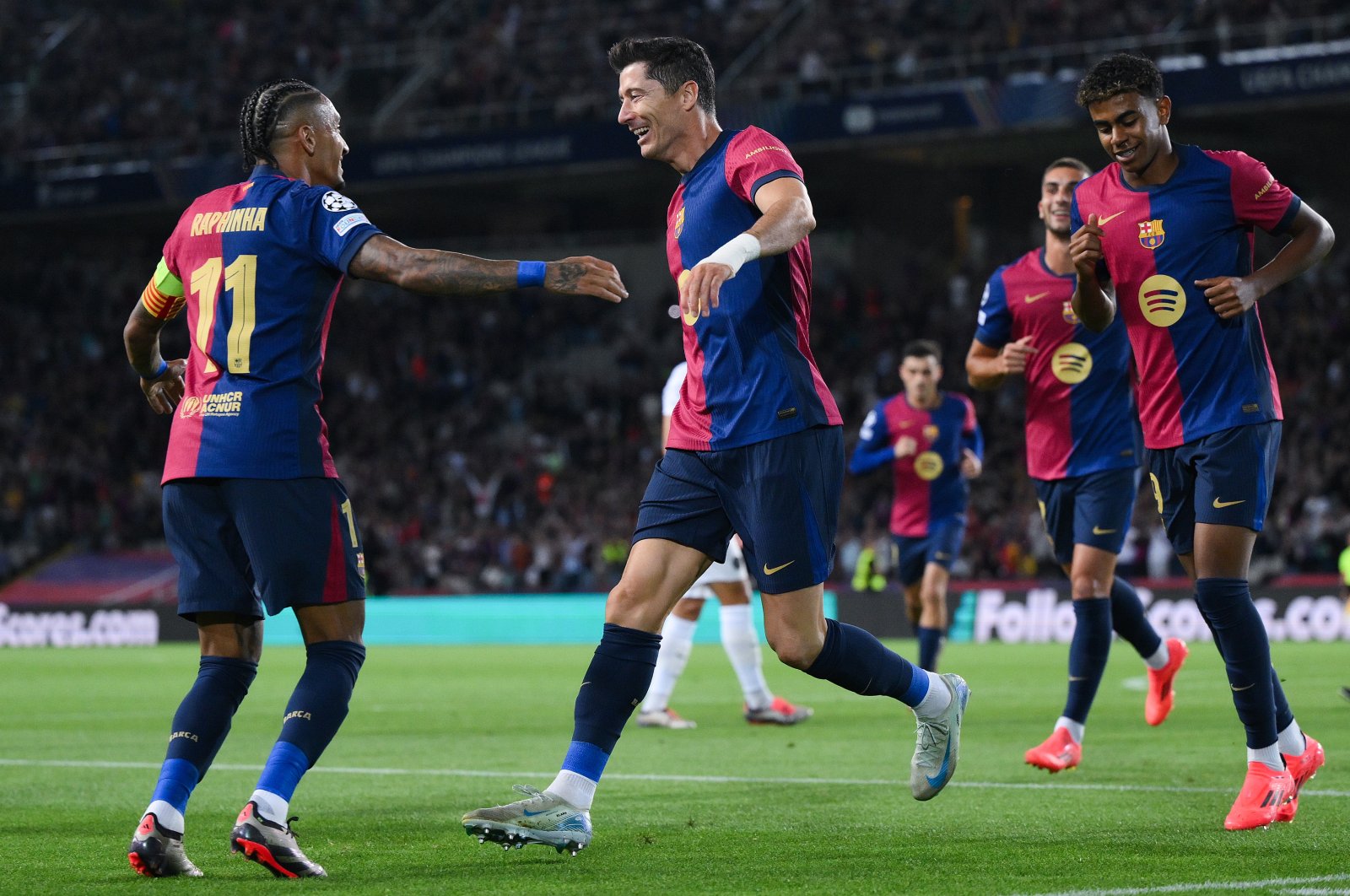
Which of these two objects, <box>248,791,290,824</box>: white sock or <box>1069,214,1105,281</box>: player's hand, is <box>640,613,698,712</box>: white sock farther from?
<box>248,791,290,824</box>: white sock

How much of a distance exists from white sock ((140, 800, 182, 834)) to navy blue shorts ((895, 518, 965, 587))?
8340mm

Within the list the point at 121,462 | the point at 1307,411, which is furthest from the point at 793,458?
the point at 121,462

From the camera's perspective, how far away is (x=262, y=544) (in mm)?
4906

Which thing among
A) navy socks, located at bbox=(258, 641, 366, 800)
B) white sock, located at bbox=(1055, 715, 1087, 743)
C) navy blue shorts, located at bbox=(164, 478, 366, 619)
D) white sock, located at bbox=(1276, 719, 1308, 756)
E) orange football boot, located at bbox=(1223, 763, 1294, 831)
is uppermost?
navy blue shorts, located at bbox=(164, 478, 366, 619)

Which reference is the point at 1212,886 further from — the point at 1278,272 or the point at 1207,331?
the point at 1278,272

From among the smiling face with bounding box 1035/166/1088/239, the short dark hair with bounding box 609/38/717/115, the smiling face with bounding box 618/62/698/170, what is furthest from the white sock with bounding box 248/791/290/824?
the smiling face with bounding box 1035/166/1088/239

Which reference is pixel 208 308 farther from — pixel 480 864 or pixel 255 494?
pixel 480 864

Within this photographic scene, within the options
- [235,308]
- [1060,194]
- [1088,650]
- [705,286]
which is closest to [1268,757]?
[1088,650]

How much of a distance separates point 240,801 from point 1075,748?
11.6ft

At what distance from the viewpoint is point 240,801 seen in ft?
22.4

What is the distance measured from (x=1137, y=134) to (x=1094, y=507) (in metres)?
2.44

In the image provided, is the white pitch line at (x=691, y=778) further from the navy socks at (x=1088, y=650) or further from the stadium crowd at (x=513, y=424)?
the stadium crowd at (x=513, y=424)

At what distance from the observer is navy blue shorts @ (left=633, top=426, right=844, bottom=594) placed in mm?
5266

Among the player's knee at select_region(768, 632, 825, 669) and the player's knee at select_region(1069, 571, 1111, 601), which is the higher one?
the player's knee at select_region(768, 632, 825, 669)
